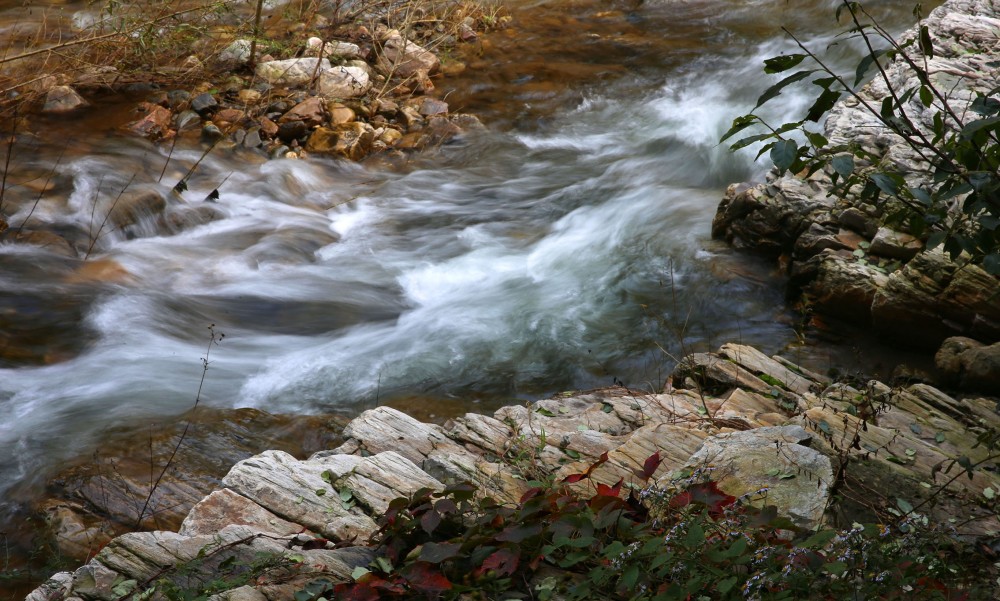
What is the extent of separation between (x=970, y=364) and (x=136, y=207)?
6942 mm

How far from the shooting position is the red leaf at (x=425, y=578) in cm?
256

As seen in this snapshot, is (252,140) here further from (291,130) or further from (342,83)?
(342,83)

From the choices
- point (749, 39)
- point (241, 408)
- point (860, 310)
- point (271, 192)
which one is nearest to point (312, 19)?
point (271, 192)

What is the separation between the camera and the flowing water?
5.86 meters

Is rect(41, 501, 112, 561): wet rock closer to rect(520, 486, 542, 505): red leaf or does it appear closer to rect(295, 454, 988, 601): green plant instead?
rect(295, 454, 988, 601): green plant

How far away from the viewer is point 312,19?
1107 centimetres

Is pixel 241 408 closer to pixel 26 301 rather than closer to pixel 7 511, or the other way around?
pixel 7 511

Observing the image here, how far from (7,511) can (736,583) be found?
3755mm

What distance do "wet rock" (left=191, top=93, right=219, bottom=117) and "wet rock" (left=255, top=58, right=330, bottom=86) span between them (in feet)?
2.47

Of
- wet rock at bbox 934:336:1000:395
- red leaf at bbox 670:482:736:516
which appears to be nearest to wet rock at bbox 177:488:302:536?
red leaf at bbox 670:482:736:516

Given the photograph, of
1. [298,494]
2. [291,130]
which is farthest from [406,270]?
[298,494]

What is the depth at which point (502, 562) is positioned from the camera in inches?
104

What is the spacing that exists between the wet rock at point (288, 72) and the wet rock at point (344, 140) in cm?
86

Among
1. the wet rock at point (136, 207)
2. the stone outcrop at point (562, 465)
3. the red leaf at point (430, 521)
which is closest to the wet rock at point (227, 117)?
the wet rock at point (136, 207)
